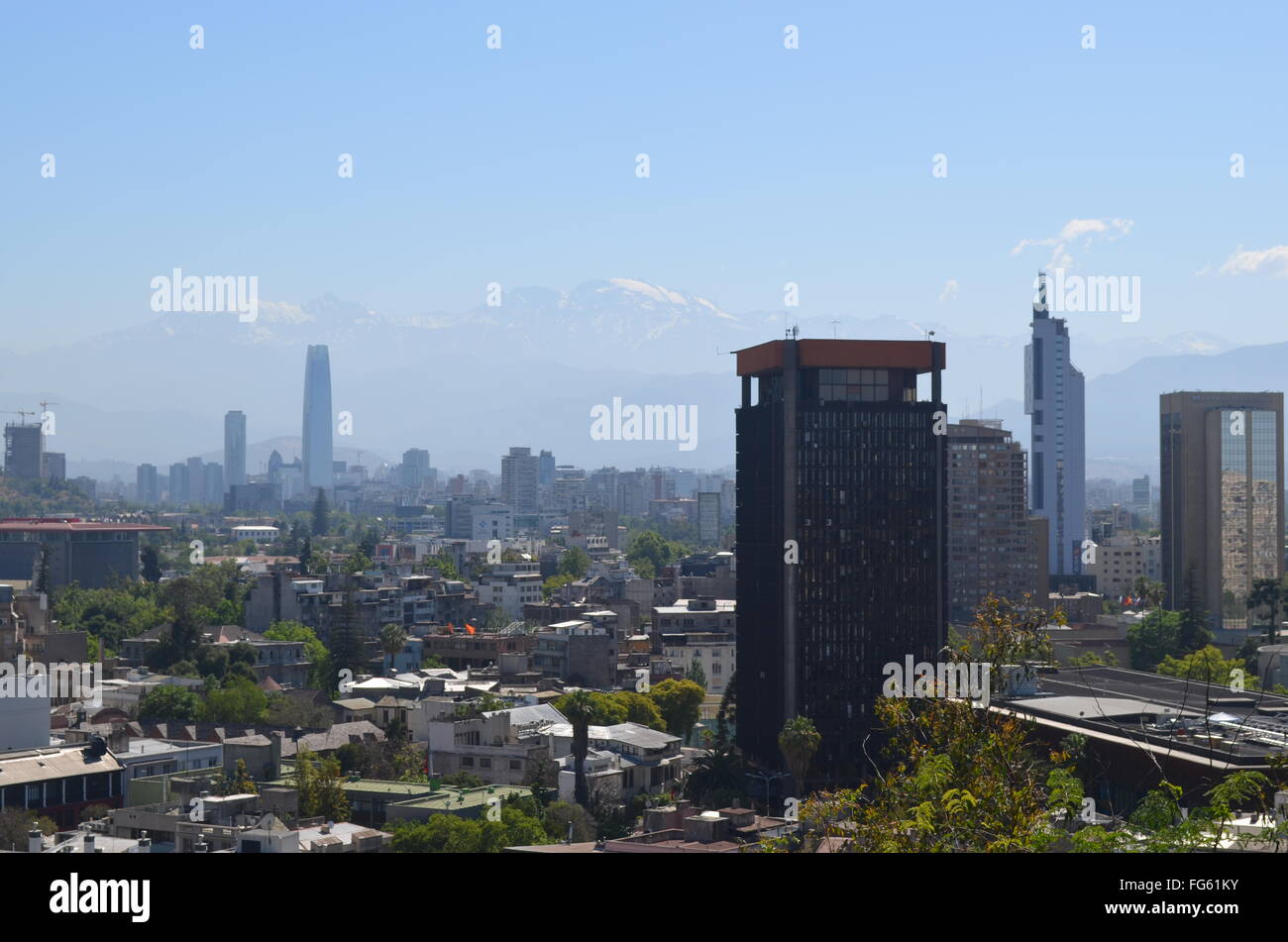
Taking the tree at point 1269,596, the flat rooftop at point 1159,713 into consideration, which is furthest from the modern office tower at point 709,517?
the flat rooftop at point 1159,713

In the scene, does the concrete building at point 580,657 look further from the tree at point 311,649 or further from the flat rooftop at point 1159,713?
the flat rooftop at point 1159,713

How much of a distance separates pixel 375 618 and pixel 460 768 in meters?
37.5

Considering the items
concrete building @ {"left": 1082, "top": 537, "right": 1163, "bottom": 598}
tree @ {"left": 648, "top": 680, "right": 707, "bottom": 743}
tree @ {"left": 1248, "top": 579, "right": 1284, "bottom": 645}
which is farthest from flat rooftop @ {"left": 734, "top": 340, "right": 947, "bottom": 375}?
concrete building @ {"left": 1082, "top": 537, "right": 1163, "bottom": 598}

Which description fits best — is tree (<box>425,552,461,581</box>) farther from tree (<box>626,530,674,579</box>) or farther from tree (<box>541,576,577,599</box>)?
tree (<box>626,530,674,579</box>)

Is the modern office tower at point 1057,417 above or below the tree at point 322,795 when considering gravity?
above

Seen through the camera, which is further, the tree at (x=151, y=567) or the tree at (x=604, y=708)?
the tree at (x=151, y=567)

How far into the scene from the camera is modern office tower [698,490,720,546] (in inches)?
6895

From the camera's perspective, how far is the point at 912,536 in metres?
51.9

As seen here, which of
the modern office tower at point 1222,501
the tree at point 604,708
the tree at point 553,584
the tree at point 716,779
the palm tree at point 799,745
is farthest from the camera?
the tree at point 553,584

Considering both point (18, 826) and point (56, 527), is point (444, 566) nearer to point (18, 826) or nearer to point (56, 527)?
point (56, 527)

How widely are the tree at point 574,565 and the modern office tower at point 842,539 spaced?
60.1 metres

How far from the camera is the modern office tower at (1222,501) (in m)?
94.3
